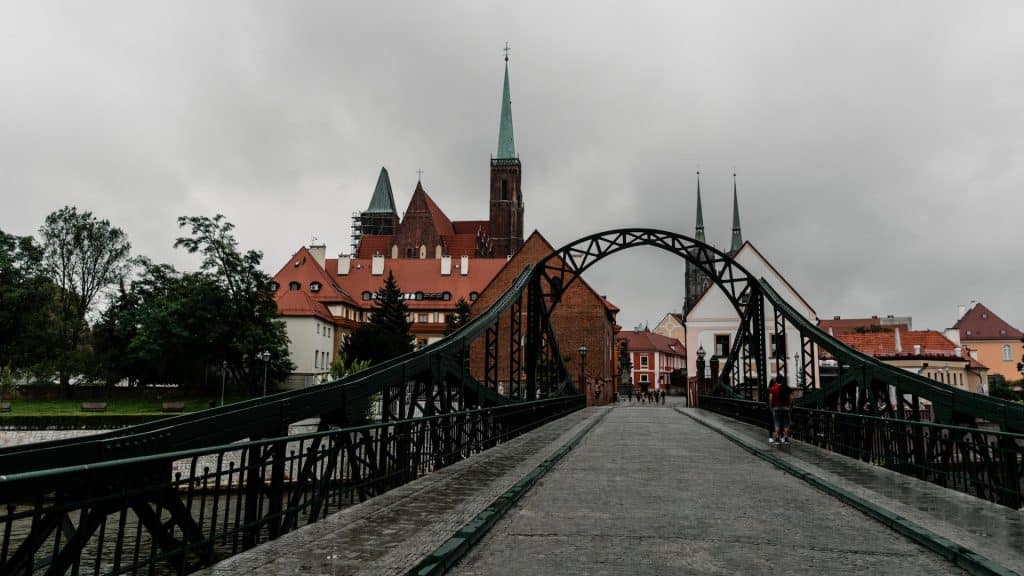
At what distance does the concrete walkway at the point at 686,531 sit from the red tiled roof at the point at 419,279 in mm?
65030

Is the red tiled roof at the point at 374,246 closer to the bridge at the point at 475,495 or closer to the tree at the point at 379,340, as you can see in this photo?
the tree at the point at 379,340

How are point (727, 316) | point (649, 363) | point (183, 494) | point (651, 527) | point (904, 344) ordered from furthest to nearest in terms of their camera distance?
1. point (649, 363)
2. point (904, 344)
3. point (727, 316)
4. point (651, 527)
5. point (183, 494)

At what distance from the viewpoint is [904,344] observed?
57375 millimetres

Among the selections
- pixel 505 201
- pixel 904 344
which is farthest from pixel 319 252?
pixel 904 344

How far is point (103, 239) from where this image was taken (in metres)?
51.4

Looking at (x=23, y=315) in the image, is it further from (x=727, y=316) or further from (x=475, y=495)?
(x=475, y=495)

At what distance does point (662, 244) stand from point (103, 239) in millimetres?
44111

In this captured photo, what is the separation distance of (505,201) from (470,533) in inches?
3482

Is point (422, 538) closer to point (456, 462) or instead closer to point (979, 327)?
point (456, 462)

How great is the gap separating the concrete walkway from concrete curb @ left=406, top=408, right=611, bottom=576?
8 cm

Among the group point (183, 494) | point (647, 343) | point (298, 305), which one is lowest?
point (183, 494)

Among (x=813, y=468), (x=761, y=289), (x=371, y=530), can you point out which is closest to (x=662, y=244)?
(x=761, y=289)

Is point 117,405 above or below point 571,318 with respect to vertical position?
below

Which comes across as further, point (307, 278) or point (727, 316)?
point (307, 278)
